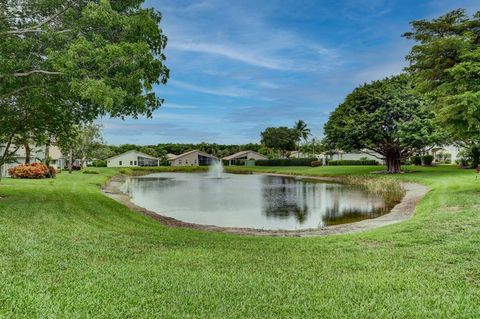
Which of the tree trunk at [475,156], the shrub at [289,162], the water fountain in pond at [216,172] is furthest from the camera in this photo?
the shrub at [289,162]

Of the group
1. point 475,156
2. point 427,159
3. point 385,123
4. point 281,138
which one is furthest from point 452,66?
point 281,138

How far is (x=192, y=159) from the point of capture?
356ft

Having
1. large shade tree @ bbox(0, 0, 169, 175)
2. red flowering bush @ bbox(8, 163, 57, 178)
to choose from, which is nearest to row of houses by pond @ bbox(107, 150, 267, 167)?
red flowering bush @ bbox(8, 163, 57, 178)

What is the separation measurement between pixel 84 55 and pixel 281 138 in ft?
356

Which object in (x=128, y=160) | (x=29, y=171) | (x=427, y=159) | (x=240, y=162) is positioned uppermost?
(x=128, y=160)

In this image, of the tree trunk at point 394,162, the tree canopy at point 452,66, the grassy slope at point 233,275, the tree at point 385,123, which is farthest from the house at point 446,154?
the grassy slope at point 233,275

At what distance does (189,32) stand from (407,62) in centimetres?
1243

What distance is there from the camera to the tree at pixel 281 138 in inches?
4628

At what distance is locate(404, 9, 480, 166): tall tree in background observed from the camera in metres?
16.0

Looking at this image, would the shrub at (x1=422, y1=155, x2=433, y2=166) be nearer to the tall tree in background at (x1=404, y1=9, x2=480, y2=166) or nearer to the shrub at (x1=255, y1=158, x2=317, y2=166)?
the shrub at (x1=255, y1=158, x2=317, y2=166)

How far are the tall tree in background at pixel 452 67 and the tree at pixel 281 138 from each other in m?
96.5

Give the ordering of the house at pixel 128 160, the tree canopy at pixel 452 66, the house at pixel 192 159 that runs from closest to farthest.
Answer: the tree canopy at pixel 452 66
the house at pixel 128 160
the house at pixel 192 159

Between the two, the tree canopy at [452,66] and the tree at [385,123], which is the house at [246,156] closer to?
the tree at [385,123]

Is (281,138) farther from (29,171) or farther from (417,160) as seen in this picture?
(29,171)
